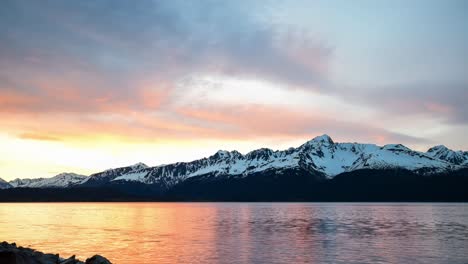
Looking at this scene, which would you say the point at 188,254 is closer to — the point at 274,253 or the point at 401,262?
the point at 274,253

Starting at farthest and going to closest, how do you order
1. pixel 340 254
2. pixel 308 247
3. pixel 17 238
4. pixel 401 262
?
pixel 17 238 < pixel 308 247 < pixel 340 254 < pixel 401 262

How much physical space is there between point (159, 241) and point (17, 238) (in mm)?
21198

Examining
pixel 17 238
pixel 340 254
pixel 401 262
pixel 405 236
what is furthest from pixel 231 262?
pixel 17 238

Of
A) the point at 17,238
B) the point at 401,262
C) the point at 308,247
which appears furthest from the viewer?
the point at 17,238

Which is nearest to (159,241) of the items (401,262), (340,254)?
(340,254)

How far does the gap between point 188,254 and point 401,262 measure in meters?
20.6

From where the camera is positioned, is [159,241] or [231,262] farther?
[159,241]

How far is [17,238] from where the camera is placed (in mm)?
Answer: 65562

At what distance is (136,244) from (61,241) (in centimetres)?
1112

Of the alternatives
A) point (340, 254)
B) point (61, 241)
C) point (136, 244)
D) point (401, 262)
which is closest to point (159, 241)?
point (136, 244)

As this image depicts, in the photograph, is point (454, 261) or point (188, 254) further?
point (188, 254)

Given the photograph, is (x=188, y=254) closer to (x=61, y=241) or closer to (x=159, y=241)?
(x=159, y=241)

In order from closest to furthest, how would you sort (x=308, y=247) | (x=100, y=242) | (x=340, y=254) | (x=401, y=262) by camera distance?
(x=401, y=262), (x=340, y=254), (x=308, y=247), (x=100, y=242)

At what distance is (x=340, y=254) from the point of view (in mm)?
47375
